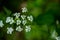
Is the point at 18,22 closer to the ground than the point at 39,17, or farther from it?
closer to the ground

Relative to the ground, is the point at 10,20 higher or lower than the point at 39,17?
lower

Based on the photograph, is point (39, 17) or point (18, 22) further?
point (39, 17)

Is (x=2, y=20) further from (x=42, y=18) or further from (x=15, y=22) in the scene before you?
(x=42, y=18)

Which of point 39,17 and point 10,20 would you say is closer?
point 10,20

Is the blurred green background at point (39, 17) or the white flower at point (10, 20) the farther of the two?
the blurred green background at point (39, 17)

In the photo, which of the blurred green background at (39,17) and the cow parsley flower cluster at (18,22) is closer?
the cow parsley flower cluster at (18,22)

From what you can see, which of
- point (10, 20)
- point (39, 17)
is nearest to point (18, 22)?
point (10, 20)

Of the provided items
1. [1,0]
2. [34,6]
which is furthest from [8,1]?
[34,6]

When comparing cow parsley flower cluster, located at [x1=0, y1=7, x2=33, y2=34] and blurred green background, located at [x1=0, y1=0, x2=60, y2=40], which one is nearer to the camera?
cow parsley flower cluster, located at [x1=0, y1=7, x2=33, y2=34]

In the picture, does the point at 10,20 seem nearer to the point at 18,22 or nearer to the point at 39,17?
the point at 18,22

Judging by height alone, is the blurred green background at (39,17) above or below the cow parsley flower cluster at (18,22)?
above

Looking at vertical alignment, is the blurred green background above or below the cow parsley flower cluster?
above
